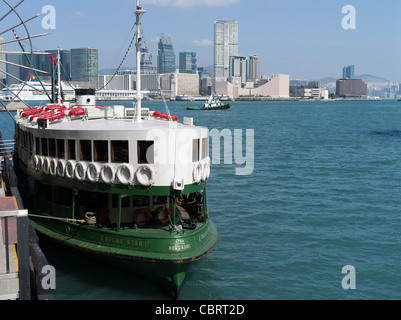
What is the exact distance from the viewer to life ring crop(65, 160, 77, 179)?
722 inches

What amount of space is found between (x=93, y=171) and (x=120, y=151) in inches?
51.8

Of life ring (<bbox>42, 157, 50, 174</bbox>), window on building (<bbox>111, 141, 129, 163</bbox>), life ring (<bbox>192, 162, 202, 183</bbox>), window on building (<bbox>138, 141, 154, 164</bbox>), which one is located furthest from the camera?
life ring (<bbox>42, 157, 50, 174</bbox>)

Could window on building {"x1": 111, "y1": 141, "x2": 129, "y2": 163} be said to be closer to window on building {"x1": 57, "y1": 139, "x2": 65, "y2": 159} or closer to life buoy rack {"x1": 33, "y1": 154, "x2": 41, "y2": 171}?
window on building {"x1": 57, "y1": 139, "x2": 65, "y2": 159}

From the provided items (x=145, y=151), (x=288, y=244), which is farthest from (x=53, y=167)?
(x=288, y=244)

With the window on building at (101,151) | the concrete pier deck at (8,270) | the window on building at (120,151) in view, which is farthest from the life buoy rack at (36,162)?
the concrete pier deck at (8,270)

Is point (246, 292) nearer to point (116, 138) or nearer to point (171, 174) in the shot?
point (171, 174)

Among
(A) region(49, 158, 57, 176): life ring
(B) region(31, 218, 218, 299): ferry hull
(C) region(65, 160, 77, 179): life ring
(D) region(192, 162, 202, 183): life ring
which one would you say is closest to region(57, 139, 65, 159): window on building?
(A) region(49, 158, 57, 176): life ring

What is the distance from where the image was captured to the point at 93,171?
17.7 m

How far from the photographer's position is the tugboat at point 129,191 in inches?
672

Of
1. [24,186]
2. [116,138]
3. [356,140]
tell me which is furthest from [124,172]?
[356,140]

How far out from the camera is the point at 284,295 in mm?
18438

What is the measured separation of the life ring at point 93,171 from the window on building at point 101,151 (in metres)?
0.30

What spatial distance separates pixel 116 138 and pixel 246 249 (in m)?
9.67

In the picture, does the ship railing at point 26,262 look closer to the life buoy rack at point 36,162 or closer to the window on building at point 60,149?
the window on building at point 60,149
